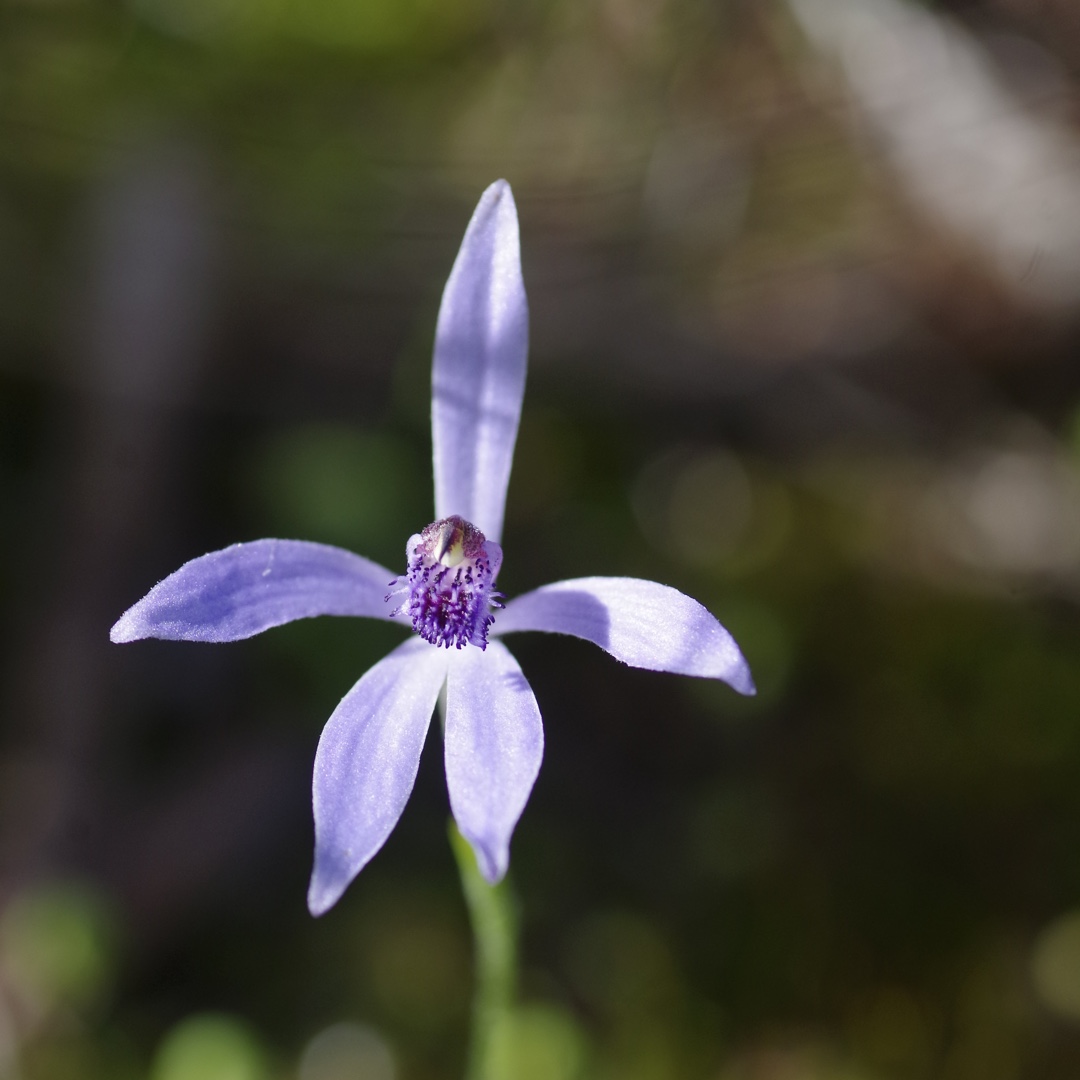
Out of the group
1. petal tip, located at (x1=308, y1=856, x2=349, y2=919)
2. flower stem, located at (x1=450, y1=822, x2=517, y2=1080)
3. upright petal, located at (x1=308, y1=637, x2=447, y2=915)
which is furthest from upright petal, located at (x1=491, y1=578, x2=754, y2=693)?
petal tip, located at (x1=308, y1=856, x2=349, y2=919)

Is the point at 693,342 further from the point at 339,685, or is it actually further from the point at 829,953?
the point at 829,953

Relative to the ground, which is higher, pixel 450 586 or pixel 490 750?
pixel 450 586

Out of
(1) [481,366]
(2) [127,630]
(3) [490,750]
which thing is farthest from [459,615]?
(2) [127,630]

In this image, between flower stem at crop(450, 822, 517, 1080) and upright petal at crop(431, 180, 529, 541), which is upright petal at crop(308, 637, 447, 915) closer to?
flower stem at crop(450, 822, 517, 1080)

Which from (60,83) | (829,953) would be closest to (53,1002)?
(829,953)

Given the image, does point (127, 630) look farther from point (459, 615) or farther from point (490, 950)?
point (490, 950)
